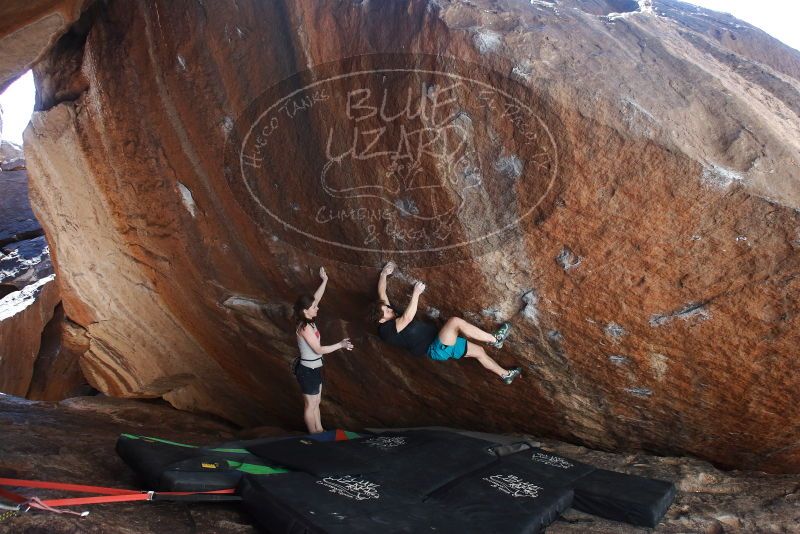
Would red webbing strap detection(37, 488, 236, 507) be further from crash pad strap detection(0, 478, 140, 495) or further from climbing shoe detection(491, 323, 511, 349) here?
climbing shoe detection(491, 323, 511, 349)

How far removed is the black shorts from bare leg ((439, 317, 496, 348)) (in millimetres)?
1193

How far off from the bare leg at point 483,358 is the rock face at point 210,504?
73 centimetres

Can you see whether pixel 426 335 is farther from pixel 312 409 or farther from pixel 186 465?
pixel 186 465

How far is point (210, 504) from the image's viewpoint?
3.12 meters

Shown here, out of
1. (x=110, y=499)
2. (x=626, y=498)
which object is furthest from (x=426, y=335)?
(x=110, y=499)

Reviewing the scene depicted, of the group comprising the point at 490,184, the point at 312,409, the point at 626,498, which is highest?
the point at 490,184

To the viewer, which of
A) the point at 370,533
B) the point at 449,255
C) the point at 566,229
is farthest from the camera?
the point at 449,255

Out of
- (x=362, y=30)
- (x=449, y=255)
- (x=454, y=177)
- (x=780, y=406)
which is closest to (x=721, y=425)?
(x=780, y=406)

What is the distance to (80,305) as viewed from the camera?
18.5ft

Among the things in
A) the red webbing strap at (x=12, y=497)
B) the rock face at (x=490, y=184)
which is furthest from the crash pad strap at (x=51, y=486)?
the rock face at (x=490, y=184)

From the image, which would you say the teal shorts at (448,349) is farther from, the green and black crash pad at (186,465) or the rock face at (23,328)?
the rock face at (23,328)

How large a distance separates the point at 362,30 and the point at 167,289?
320 cm

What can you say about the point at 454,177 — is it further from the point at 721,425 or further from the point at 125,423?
the point at 125,423

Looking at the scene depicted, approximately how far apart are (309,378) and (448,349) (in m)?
1.22
